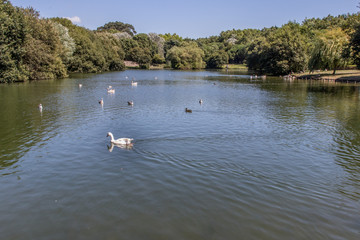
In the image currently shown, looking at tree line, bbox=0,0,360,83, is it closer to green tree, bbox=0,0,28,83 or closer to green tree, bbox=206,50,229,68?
green tree, bbox=0,0,28,83

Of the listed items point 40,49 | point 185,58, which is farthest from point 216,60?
point 40,49

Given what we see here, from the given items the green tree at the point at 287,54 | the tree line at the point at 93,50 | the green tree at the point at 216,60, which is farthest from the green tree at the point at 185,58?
the green tree at the point at 287,54

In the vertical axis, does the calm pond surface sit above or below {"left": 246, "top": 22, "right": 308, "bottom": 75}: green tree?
below

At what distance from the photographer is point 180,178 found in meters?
12.8

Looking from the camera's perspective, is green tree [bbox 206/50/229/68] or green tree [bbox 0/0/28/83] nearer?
green tree [bbox 0/0/28/83]

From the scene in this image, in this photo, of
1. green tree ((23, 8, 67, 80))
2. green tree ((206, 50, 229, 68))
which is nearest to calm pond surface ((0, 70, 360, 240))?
green tree ((23, 8, 67, 80))

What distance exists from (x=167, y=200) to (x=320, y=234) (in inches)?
208

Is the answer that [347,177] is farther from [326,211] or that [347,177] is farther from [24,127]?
[24,127]

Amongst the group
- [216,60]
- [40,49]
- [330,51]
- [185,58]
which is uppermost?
[216,60]

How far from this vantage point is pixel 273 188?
11961 mm

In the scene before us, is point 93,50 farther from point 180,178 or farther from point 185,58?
point 180,178

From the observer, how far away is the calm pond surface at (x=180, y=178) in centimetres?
921

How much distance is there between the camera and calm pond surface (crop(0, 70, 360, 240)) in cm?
921

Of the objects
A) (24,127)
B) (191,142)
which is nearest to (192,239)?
(191,142)
